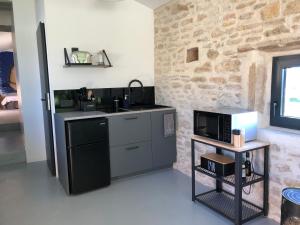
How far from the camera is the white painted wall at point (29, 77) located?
3971 millimetres

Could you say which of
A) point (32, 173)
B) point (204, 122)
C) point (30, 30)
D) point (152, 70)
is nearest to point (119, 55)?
point (152, 70)

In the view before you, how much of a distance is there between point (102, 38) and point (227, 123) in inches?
88.4

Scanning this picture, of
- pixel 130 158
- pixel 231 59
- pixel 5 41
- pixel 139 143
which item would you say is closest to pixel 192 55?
pixel 231 59

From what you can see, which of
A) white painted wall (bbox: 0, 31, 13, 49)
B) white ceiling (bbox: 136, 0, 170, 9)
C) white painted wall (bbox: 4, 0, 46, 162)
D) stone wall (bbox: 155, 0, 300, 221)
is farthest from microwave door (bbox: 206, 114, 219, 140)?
white painted wall (bbox: 0, 31, 13, 49)

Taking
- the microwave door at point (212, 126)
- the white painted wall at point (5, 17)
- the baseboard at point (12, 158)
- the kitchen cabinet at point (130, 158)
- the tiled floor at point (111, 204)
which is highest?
the white painted wall at point (5, 17)

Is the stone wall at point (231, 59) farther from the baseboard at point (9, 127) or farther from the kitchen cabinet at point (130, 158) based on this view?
the baseboard at point (9, 127)

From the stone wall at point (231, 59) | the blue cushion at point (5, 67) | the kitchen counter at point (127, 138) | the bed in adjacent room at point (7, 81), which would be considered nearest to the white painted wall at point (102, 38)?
the stone wall at point (231, 59)

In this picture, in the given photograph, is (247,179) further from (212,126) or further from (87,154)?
(87,154)

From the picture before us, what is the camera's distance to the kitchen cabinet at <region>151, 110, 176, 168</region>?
354cm

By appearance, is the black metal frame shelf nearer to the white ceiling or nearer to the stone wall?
the stone wall

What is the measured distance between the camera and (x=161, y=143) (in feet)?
11.9

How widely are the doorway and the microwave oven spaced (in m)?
3.26

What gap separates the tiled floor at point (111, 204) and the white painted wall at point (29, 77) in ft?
2.62

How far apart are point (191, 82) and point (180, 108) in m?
0.45
